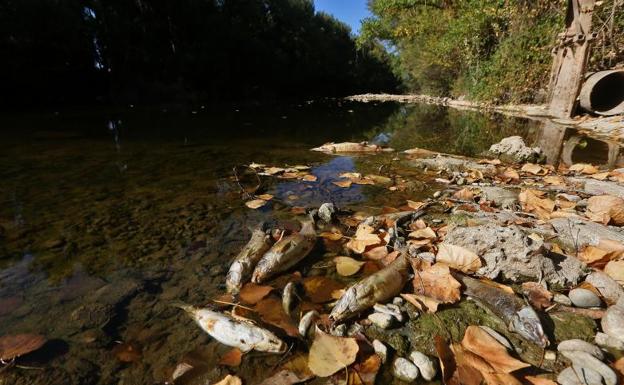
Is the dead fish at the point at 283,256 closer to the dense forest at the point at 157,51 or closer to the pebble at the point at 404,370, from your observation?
the pebble at the point at 404,370

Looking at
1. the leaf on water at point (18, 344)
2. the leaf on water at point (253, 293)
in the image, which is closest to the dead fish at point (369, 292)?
the leaf on water at point (253, 293)

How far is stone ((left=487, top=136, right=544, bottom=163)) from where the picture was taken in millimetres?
4414

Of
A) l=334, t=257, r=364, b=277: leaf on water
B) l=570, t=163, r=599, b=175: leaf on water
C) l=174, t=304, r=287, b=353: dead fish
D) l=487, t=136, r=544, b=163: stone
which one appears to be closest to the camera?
l=174, t=304, r=287, b=353: dead fish

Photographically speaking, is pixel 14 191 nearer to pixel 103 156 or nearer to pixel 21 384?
pixel 103 156

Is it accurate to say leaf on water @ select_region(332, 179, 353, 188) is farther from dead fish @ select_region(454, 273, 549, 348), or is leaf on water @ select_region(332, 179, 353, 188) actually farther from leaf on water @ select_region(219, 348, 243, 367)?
leaf on water @ select_region(219, 348, 243, 367)

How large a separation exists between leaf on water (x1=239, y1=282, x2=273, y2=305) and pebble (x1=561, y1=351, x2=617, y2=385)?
1288 mm

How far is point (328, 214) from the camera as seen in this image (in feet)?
8.41

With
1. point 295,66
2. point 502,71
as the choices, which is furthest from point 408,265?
point 295,66

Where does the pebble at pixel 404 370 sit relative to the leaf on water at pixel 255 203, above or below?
below

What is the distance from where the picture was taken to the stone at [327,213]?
255 centimetres

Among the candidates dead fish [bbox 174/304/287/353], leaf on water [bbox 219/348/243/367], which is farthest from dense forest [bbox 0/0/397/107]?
leaf on water [bbox 219/348/243/367]

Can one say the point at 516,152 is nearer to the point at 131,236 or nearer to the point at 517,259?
the point at 517,259

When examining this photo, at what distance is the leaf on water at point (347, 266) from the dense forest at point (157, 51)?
17423 millimetres

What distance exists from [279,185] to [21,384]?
2494mm
